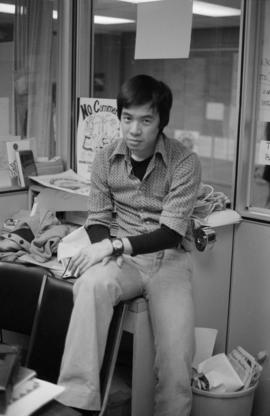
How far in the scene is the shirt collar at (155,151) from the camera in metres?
2.24

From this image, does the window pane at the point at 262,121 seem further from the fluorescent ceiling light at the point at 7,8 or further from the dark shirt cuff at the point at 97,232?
the fluorescent ceiling light at the point at 7,8

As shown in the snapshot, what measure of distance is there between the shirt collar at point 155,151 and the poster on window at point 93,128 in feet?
2.04

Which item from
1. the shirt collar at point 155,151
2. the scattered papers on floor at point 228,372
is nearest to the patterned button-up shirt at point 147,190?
the shirt collar at point 155,151

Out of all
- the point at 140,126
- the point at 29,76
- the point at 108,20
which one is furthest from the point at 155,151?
the point at 108,20

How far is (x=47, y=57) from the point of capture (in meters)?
3.09

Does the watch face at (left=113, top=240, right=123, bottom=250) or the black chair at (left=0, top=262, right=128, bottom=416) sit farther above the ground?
the watch face at (left=113, top=240, right=123, bottom=250)

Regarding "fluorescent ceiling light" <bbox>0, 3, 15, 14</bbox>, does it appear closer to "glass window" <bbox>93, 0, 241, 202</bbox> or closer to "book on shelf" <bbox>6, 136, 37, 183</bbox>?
"book on shelf" <bbox>6, 136, 37, 183</bbox>

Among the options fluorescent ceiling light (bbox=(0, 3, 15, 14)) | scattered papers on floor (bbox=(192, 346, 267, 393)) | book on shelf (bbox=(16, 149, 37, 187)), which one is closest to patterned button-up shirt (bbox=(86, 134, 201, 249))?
scattered papers on floor (bbox=(192, 346, 267, 393))

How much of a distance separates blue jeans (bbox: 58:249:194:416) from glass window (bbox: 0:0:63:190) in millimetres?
1031

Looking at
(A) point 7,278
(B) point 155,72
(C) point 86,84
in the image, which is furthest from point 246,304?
(B) point 155,72

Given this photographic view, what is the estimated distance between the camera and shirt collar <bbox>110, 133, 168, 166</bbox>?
2.24 meters

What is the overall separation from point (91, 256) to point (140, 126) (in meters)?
0.49

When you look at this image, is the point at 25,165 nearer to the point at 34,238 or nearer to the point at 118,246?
the point at 34,238

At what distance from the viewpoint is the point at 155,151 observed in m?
2.25
